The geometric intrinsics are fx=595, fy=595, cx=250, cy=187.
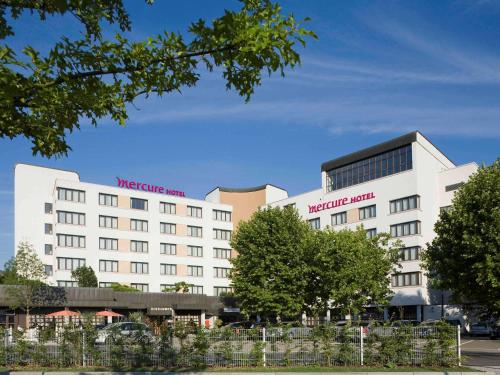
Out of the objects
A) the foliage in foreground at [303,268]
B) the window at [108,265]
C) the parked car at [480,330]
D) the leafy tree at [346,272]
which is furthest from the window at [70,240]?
the parked car at [480,330]

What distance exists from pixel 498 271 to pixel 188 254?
183 ft

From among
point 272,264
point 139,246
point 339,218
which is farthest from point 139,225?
point 272,264

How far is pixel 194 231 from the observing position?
7938 cm

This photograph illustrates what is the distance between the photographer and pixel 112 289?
6225cm

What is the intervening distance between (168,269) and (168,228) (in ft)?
17.2

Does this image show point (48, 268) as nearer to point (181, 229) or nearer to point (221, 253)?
point (181, 229)

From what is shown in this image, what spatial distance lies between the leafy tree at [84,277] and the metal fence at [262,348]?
145 ft

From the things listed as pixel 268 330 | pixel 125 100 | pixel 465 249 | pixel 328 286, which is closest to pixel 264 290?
pixel 328 286

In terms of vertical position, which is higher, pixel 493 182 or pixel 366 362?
pixel 493 182

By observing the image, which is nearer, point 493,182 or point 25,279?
point 493,182

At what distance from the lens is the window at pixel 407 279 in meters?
60.2

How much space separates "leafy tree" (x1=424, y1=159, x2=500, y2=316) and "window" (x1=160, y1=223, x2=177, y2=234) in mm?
50013

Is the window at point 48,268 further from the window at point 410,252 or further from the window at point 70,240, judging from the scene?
the window at point 410,252

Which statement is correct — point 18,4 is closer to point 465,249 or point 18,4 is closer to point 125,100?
point 125,100
